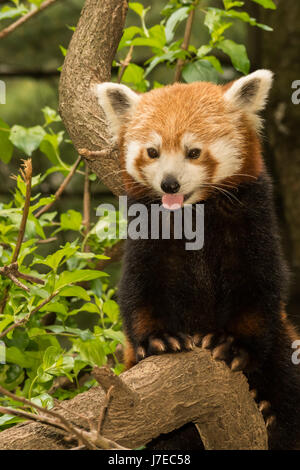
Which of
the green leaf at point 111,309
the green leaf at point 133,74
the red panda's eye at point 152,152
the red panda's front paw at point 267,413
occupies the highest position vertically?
the green leaf at point 133,74

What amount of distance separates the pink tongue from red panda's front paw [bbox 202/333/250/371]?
1.17 ft

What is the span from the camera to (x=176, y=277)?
5.99ft

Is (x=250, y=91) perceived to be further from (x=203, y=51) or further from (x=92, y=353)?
(x=92, y=353)

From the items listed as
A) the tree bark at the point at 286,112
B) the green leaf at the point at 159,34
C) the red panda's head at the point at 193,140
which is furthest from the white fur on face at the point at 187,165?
Answer: the tree bark at the point at 286,112

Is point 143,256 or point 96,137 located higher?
point 96,137

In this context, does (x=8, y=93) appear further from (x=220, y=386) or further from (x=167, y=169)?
(x=220, y=386)

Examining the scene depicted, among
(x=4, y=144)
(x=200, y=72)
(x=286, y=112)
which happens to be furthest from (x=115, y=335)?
(x=286, y=112)

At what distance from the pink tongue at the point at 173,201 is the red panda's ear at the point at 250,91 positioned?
33 centimetres

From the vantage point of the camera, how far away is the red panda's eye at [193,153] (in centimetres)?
172

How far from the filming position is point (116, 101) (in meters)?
1.93

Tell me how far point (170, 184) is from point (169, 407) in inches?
21.7

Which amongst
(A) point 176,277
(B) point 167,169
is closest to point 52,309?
(A) point 176,277

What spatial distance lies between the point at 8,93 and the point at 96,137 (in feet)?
6.91

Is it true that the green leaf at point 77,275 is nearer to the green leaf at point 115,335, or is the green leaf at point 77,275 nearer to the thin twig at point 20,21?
the green leaf at point 115,335
